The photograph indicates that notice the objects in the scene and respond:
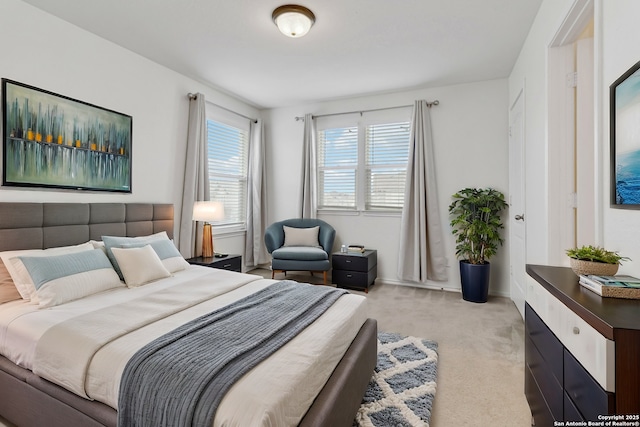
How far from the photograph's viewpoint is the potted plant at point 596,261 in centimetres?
125

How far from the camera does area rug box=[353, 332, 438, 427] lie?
5.62 ft

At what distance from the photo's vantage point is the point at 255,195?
5.05m

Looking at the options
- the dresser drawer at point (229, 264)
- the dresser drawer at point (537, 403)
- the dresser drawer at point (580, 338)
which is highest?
the dresser drawer at point (580, 338)

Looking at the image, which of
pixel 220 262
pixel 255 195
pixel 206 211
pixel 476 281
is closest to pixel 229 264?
pixel 220 262

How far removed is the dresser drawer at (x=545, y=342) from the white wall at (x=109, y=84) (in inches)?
136

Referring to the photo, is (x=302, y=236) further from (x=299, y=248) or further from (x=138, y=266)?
(x=138, y=266)

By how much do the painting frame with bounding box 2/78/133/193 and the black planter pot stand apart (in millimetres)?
3871

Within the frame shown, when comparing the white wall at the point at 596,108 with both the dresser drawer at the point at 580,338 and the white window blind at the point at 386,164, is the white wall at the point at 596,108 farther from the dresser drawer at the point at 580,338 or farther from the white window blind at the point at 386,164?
the white window blind at the point at 386,164

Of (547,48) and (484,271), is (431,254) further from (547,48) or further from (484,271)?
(547,48)

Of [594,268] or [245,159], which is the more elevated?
[245,159]

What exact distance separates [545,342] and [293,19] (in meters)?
2.66

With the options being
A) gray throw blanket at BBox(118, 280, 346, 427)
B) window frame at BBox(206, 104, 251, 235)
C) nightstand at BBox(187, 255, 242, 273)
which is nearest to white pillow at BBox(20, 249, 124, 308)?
gray throw blanket at BBox(118, 280, 346, 427)

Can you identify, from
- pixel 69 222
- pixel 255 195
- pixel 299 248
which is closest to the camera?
pixel 69 222

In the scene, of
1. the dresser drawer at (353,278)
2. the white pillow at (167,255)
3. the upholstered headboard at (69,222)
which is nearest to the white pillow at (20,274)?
the upholstered headboard at (69,222)
